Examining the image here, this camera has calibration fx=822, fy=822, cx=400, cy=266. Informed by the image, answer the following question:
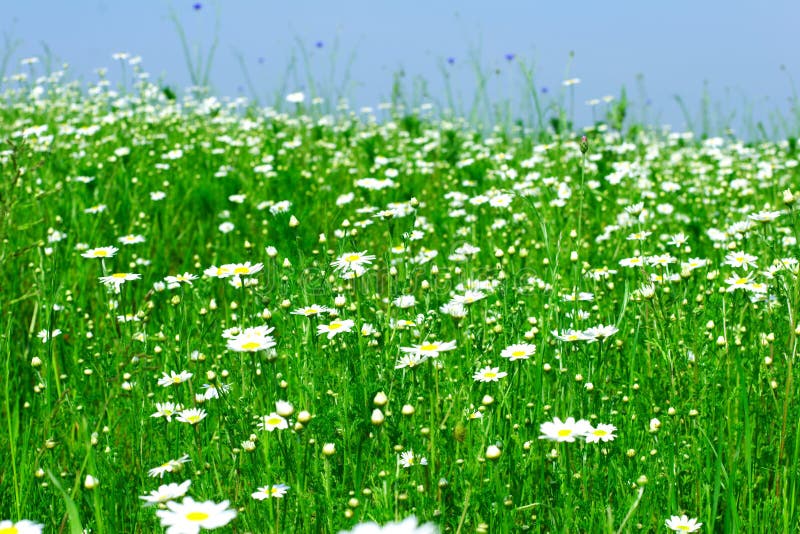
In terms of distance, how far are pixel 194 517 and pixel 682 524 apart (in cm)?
112

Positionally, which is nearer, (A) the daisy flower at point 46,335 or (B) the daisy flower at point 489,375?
(B) the daisy flower at point 489,375

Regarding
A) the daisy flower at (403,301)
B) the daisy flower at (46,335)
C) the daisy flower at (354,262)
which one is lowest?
the daisy flower at (46,335)

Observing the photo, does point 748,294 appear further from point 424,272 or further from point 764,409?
point 424,272

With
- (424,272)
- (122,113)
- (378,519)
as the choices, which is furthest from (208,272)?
(122,113)

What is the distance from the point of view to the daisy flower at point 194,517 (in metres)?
1.39

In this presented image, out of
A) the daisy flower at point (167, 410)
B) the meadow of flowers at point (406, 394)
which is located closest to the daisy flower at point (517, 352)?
the meadow of flowers at point (406, 394)

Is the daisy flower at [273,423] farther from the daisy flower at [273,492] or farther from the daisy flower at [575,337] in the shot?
the daisy flower at [575,337]

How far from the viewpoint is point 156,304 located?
156 inches

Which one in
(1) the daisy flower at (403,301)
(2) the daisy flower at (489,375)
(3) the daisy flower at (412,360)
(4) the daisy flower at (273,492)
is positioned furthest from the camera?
(1) the daisy flower at (403,301)

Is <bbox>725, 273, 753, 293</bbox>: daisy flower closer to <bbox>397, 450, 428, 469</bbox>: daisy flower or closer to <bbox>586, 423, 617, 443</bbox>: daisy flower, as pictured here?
<bbox>586, 423, 617, 443</bbox>: daisy flower

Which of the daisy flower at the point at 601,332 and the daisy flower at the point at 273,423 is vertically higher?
the daisy flower at the point at 601,332

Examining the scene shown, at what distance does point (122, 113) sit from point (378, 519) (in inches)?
291

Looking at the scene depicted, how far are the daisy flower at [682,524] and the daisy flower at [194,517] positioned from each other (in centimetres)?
104

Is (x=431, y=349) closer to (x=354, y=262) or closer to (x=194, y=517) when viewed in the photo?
(x=354, y=262)
